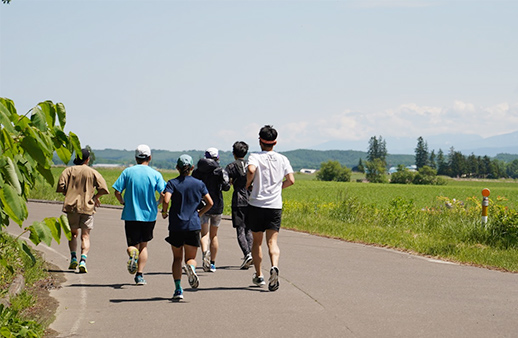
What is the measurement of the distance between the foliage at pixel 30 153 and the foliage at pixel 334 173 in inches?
5919

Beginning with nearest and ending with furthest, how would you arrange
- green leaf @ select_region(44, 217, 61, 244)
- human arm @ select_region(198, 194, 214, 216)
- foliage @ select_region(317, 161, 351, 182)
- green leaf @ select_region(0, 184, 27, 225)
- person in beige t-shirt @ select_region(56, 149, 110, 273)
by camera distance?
1. green leaf @ select_region(0, 184, 27, 225)
2. green leaf @ select_region(44, 217, 61, 244)
3. human arm @ select_region(198, 194, 214, 216)
4. person in beige t-shirt @ select_region(56, 149, 110, 273)
5. foliage @ select_region(317, 161, 351, 182)

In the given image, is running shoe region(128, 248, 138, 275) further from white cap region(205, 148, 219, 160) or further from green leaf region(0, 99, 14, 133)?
green leaf region(0, 99, 14, 133)

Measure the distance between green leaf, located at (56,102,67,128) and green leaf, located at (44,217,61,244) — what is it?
1.74 ft

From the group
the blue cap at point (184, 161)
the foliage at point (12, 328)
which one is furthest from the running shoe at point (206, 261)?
the foliage at point (12, 328)

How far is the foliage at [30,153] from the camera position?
11.0ft

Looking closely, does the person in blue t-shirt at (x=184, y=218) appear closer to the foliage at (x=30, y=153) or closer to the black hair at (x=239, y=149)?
the black hair at (x=239, y=149)

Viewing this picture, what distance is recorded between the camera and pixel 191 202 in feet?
27.6

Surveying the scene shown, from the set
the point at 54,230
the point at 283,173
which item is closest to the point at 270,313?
the point at 283,173

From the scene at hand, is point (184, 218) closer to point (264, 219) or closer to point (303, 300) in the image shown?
point (264, 219)

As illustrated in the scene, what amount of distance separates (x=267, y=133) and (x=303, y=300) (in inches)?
93.1

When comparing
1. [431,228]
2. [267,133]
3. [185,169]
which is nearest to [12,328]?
[185,169]

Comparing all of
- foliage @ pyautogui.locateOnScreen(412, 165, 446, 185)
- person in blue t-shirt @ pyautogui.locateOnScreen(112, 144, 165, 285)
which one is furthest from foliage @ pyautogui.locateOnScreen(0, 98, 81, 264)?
foliage @ pyautogui.locateOnScreen(412, 165, 446, 185)

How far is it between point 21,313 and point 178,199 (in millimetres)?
2187

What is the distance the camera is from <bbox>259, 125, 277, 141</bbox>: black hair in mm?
9305
